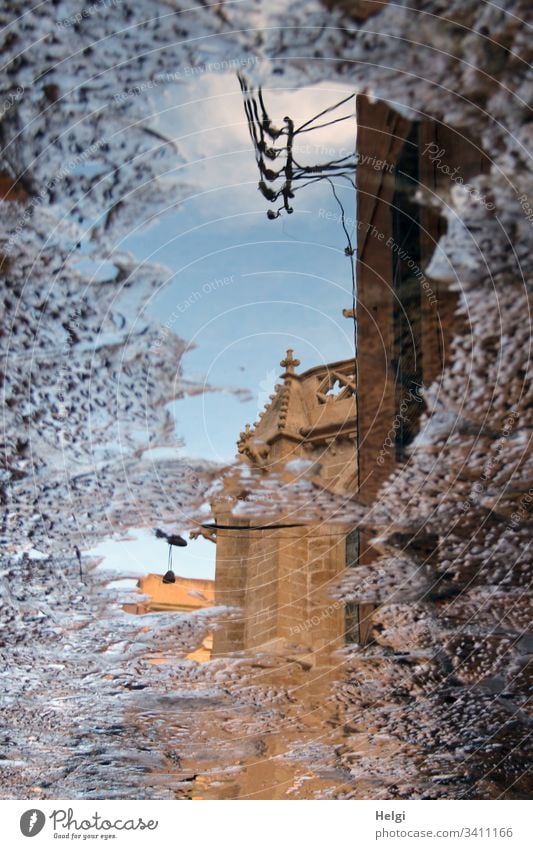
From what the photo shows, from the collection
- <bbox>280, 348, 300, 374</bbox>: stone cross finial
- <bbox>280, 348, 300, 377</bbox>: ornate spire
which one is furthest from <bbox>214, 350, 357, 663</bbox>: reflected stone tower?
<bbox>280, 348, 300, 374</bbox>: stone cross finial

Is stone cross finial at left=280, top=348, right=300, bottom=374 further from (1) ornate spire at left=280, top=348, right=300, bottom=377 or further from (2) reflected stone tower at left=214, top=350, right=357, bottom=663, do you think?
(2) reflected stone tower at left=214, top=350, right=357, bottom=663

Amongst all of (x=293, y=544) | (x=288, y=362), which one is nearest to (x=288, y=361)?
(x=288, y=362)

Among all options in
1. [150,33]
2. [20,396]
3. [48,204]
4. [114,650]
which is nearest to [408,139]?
[150,33]

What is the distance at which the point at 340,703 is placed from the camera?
7.80 m

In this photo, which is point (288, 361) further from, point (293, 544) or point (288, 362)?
point (293, 544)

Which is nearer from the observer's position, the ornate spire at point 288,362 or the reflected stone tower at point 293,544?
the ornate spire at point 288,362

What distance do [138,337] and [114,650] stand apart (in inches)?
95.5

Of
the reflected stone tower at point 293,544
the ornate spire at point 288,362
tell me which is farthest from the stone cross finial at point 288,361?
the reflected stone tower at point 293,544

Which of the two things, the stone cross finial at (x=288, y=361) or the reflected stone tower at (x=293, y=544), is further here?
the reflected stone tower at (x=293, y=544)

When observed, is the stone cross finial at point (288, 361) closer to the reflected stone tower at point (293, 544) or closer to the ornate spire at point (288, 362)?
the ornate spire at point (288, 362)

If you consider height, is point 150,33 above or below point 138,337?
above

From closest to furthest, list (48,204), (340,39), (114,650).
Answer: (340,39), (48,204), (114,650)

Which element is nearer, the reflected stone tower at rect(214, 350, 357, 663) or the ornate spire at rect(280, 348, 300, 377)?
the ornate spire at rect(280, 348, 300, 377)

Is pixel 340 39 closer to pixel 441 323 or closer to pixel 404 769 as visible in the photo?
pixel 441 323
